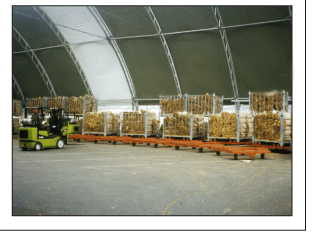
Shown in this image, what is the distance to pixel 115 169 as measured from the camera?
6.84 meters

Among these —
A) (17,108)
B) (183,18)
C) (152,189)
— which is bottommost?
(152,189)

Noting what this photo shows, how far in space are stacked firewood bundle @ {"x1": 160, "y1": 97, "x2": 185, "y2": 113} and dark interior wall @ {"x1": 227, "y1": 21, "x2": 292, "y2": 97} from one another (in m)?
3.49

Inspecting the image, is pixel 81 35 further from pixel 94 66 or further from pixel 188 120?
pixel 188 120

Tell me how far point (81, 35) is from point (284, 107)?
13962 millimetres

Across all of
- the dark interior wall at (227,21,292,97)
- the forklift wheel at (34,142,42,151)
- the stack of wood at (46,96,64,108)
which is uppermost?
the dark interior wall at (227,21,292,97)

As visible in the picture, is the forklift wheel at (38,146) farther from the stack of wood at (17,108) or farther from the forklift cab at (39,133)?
the stack of wood at (17,108)

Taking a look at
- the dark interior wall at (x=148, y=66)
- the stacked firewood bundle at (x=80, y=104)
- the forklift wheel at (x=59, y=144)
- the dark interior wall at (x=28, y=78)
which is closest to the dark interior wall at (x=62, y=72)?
the dark interior wall at (x=28, y=78)

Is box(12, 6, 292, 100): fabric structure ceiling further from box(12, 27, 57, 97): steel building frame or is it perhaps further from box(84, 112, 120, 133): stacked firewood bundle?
box(84, 112, 120, 133): stacked firewood bundle

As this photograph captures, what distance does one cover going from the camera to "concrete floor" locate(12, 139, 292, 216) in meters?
3.77

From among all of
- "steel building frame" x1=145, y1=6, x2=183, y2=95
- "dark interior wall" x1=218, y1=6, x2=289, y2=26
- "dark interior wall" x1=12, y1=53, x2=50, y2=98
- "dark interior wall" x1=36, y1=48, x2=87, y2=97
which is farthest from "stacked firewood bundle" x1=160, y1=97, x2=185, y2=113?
"dark interior wall" x1=12, y1=53, x2=50, y2=98

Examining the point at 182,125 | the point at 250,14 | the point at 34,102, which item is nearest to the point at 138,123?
the point at 182,125

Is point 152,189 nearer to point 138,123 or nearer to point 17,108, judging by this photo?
point 138,123

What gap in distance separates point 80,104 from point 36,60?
5910mm

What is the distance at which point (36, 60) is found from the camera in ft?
71.1
